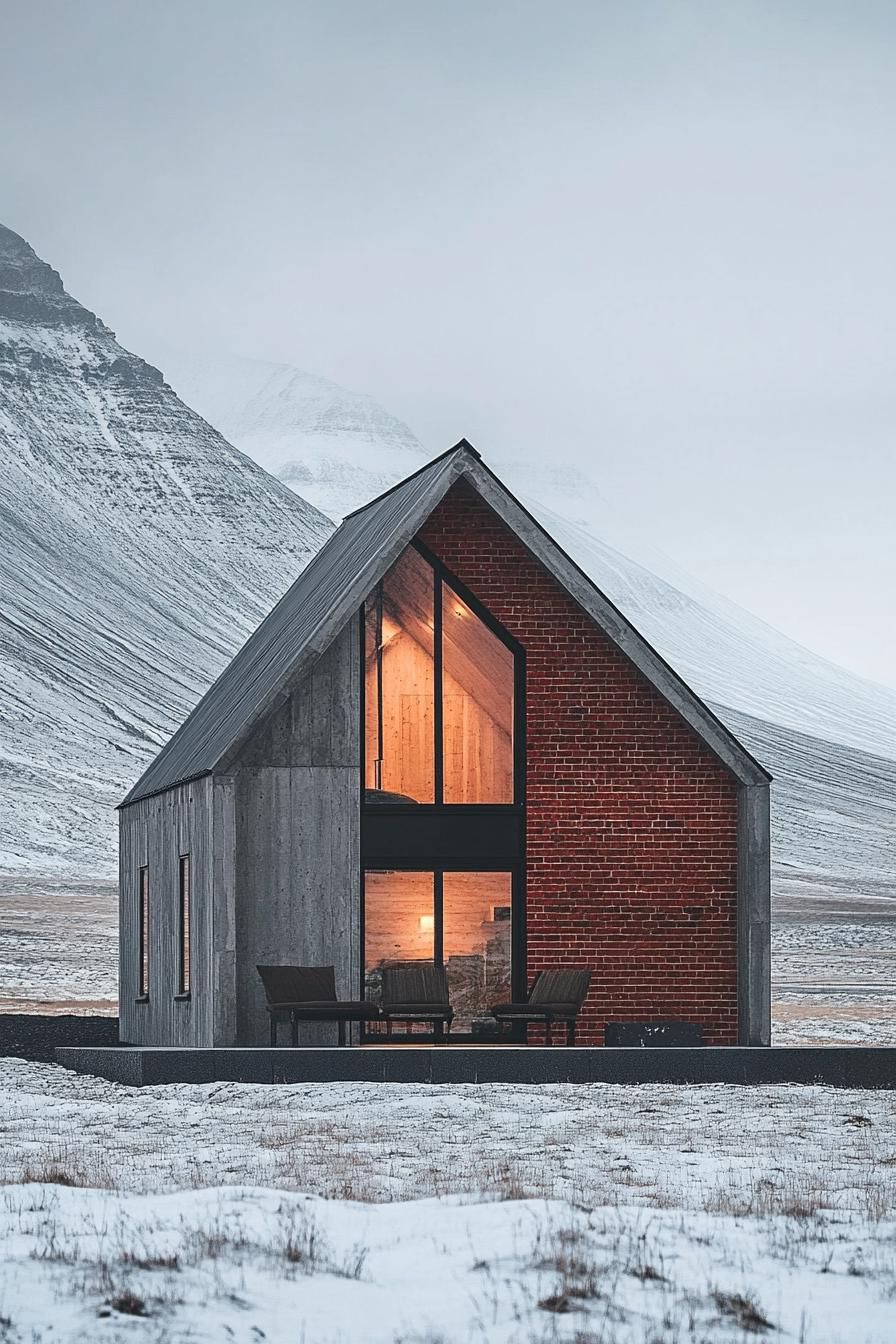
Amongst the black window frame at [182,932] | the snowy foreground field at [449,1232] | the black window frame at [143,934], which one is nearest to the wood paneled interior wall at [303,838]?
the black window frame at [182,932]

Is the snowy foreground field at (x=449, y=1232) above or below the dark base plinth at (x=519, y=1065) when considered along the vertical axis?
above

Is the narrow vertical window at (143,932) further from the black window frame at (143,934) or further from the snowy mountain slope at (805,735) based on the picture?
the snowy mountain slope at (805,735)

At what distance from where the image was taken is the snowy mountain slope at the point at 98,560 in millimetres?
91250

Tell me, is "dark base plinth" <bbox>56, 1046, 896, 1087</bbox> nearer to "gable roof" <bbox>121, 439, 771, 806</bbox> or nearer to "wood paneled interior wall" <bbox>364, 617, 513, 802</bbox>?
"gable roof" <bbox>121, 439, 771, 806</bbox>

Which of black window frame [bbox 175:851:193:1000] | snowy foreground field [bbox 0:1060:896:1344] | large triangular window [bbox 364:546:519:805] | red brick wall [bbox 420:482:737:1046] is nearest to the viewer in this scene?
snowy foreground field [bbox 0:1060:896:1344]

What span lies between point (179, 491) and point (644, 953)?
13118 centimetres

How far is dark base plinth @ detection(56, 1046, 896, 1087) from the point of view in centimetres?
1440

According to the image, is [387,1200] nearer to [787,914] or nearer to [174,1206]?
[174,1206]

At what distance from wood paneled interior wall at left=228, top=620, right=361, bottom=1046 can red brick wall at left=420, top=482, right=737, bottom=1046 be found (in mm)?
1481

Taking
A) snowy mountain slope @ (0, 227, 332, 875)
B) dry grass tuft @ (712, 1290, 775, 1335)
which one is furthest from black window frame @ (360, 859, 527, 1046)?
snowy mountain slope @ (0, 227, 332, 875)

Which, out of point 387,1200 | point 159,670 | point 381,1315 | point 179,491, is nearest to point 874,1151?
point 387,1200

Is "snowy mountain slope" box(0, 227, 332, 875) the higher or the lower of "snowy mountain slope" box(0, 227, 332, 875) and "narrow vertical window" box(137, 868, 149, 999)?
the higher

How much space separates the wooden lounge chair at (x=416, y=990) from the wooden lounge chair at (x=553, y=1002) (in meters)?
0.41

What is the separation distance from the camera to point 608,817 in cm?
1666
